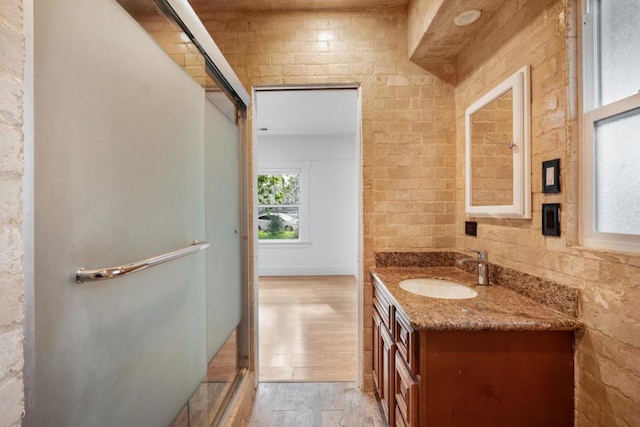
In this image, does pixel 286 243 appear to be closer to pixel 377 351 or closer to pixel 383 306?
pixel 377 351

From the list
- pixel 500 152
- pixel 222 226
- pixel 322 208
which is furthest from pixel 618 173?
pixel 322 208

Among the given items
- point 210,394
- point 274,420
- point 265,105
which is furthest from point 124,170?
point 265,105

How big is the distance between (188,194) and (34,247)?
0.68 meters

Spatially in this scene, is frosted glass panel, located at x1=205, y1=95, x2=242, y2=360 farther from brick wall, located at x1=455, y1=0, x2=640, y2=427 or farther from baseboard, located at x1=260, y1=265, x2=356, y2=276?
baseboard, located at x1=260, y1=265, x2=356, y2=276

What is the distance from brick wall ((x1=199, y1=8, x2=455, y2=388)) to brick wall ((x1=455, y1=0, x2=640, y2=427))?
465mm

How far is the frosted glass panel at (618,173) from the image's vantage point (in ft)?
3.17

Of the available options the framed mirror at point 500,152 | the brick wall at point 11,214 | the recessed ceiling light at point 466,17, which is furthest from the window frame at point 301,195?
the brick wall at point 11,214

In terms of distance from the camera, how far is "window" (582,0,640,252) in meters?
0.97

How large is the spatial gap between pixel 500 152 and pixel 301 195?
4.02 meters

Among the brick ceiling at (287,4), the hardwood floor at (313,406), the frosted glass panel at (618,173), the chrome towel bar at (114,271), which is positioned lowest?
the hardwood floor at (313,406)

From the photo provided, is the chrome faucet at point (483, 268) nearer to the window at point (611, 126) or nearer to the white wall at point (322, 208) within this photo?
the window at point (611, 126)

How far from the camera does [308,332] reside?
295 centimetres

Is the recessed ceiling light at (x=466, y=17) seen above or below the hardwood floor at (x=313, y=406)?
above

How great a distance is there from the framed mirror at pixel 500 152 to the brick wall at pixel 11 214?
173 centimetres
